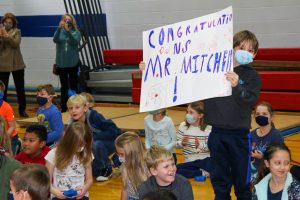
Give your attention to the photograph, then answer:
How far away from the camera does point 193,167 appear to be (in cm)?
679

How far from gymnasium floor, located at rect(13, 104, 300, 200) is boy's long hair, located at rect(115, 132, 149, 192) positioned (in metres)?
1.32

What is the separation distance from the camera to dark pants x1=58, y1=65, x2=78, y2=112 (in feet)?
37.2

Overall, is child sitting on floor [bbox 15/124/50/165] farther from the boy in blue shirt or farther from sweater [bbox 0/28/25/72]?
sweater [bbox 0/28/25/72]

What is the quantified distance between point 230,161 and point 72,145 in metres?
1.33

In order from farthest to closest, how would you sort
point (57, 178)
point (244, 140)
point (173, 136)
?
point (173, 136), point (57, 178), point (244, 140)

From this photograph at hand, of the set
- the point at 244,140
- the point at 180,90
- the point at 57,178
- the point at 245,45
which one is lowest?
the point at 57,178

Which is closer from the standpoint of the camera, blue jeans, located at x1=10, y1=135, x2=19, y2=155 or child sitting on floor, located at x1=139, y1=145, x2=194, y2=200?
child sitting on floor, located at x1=139, y1=145, x2=194, y2=200

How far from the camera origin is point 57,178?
208 inches

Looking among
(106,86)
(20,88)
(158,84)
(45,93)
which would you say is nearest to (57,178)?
(158,84)

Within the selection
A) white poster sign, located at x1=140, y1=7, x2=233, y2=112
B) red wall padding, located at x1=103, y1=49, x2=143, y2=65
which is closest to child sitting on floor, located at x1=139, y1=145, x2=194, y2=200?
white poster sign, located at x1=140, y1=7, x2=233, y2=112

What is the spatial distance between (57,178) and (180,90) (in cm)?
151

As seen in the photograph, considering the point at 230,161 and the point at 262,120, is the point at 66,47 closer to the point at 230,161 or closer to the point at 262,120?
the point at 262,120

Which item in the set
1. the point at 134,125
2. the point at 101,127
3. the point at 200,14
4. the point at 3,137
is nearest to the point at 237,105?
the point at 3,137

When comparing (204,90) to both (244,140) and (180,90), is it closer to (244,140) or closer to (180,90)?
(180,90)
